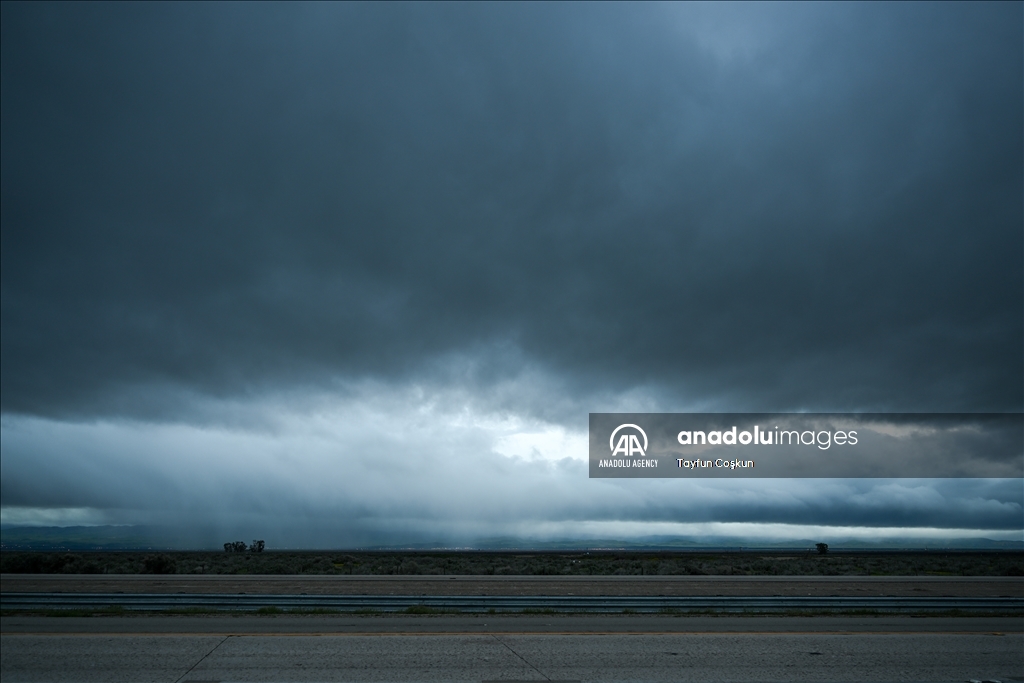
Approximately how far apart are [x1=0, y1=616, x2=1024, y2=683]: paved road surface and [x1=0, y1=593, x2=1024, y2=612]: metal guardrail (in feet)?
3.75

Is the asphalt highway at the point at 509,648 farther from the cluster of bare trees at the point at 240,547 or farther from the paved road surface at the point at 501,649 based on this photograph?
the cluster of bare trees at the point at 240,547

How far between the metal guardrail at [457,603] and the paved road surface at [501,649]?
1.14m

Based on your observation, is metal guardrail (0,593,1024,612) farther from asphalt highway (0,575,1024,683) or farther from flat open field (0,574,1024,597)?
flat open field (0,574,1024,597)

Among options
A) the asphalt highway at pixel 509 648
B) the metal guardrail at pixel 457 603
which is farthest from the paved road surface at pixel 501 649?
the metal guardrail at pixel 457 603

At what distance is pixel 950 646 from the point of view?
1376 cm

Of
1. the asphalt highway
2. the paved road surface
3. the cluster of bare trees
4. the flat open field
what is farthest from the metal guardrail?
the cluster of bare trees

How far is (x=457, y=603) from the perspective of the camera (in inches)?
773

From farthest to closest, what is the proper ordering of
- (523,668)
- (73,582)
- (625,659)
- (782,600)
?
1. (73,582)
2. (782,600)
3. (625,659)
4. (523,668)

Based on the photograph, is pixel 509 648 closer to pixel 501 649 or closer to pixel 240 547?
pixel 501 649

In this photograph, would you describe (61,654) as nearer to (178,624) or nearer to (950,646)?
(178,624)

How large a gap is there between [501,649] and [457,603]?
7059mm

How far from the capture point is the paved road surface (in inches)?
428

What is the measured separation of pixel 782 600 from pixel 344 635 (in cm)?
1322

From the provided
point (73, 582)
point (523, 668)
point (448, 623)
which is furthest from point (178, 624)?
point (73, 582)
